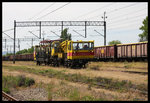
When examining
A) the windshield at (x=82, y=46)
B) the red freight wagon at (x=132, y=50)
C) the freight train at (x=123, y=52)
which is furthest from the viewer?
the freight train at (x=123, y=52)

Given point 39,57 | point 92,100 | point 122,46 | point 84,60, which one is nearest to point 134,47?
point 122,46

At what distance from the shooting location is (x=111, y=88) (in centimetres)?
1010

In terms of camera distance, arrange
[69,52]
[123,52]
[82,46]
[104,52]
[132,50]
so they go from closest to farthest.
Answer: [82,46] < [69,52] < [132,50] < [123,52] < [104,52]

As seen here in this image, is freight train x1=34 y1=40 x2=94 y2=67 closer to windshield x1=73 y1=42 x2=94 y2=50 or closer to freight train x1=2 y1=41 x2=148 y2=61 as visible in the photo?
windshield x1=73 y1=42 x2=94 y2=50

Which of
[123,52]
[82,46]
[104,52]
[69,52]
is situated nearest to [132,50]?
[123,52]

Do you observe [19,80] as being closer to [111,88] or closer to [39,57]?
[111,88]

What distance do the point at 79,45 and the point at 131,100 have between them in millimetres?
12525

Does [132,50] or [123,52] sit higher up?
[132,50]

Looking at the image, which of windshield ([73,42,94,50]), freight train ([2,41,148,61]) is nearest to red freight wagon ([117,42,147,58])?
freight train ([2,41,148,61])

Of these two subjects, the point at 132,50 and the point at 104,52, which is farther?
the point at 104,52

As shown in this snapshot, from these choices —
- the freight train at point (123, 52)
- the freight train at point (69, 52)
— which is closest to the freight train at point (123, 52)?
the freight train at point (123, 52)

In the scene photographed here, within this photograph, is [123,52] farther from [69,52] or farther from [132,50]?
[69,52]

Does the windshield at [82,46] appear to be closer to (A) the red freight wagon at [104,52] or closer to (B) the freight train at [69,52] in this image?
(B) the freight train at [69,52]

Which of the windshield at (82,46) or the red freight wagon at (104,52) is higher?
the windshield at (82,46)
